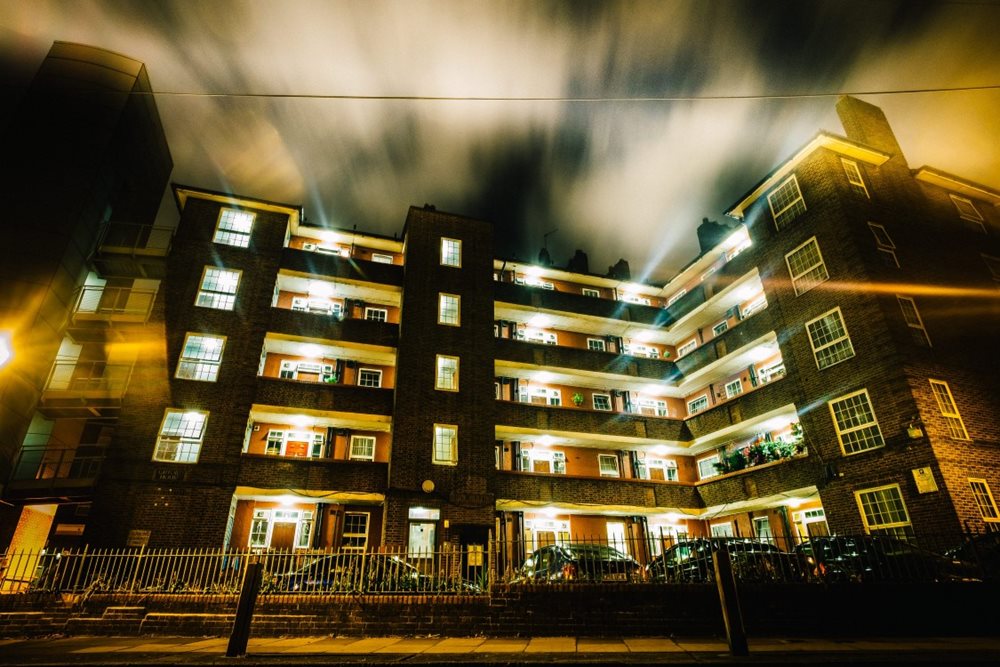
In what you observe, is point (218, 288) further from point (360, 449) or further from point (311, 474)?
point (360, 449)

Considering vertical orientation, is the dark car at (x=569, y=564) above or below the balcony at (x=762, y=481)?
below

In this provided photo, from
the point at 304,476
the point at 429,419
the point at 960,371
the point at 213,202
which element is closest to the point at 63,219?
the point at 213,202

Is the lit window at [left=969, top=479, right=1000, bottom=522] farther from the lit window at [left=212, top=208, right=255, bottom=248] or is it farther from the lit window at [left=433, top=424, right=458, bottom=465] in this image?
the lit window at [left=212, top=208, right=255, bottom=248]

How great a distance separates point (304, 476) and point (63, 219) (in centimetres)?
1564

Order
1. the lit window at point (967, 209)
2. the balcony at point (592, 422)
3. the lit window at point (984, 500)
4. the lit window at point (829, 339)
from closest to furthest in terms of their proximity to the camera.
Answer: the lit window at point (984, 500) → the lit window at point (829, 339) → the lit window at point (967, 209) → the balcony at point (592, 422)

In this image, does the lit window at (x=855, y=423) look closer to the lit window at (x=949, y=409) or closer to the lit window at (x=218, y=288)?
the lit window at (x=949, y=409)

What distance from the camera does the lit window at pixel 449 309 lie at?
26.6 metres

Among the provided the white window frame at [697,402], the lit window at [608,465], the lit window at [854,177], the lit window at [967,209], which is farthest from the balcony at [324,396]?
the lit window at [967,209]

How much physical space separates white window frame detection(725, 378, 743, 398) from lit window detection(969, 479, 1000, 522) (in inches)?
439

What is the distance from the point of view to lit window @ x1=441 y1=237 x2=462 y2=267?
93.0 ft

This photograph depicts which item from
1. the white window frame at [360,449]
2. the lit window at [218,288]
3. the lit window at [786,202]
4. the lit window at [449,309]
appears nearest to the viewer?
the lit window at [218,288]

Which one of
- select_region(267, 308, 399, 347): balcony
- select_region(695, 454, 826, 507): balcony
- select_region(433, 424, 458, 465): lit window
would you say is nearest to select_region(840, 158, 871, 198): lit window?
select_region(695, 454, 826, 507): balcony

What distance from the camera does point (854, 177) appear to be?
76.8 ft

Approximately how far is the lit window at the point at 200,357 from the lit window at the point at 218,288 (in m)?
1.65
